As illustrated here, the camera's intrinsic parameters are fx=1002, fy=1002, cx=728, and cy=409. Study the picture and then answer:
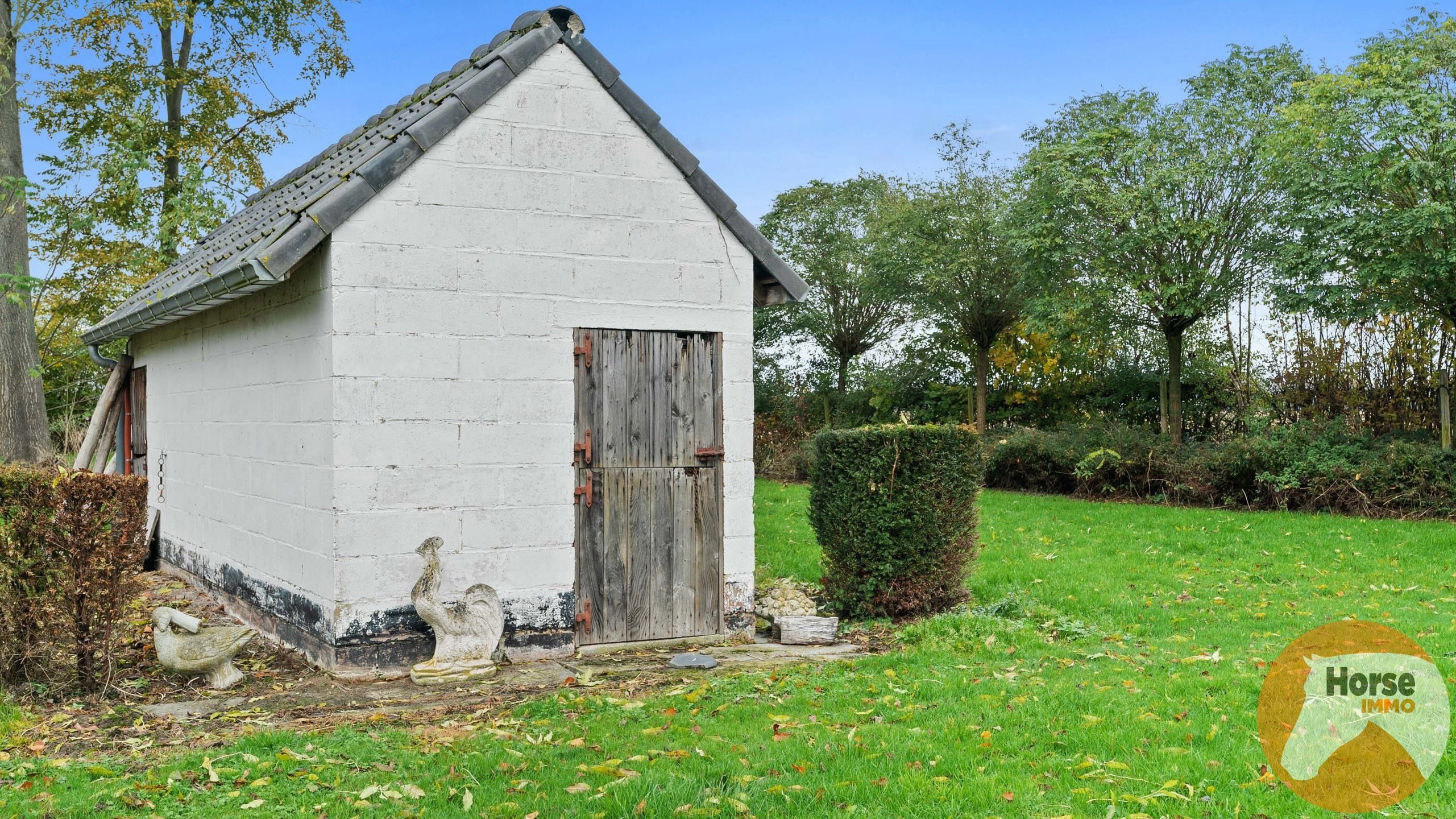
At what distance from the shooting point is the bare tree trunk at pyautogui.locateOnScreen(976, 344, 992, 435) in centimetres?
2212

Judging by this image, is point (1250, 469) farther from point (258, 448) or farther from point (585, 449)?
point (258, 448)

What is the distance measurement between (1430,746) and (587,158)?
6260 millimetres

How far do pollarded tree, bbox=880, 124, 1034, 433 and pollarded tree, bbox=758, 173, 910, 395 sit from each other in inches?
92.2

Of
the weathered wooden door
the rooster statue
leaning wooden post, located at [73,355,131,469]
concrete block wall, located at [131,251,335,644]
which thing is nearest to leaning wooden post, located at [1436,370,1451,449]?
the weathered wooden door

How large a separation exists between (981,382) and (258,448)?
17.2 m

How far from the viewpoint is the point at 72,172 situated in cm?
1688

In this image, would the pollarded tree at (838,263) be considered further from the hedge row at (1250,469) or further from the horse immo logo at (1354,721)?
the horse immo logo at (1354,721)

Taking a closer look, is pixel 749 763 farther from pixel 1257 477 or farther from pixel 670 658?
pixel 1257 477

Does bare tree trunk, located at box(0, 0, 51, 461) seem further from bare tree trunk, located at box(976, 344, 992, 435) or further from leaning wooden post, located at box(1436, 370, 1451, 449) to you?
leaning wooden post, located at box(1436, 370, 1451, 449)

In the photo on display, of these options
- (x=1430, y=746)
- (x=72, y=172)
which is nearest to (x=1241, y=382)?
(x=1430, y=746)

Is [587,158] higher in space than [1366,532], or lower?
higher

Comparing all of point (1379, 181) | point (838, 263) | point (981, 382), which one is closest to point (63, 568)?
point (1379, 181)

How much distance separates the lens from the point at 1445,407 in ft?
49.2

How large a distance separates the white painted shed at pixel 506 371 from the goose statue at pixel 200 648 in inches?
21.3
